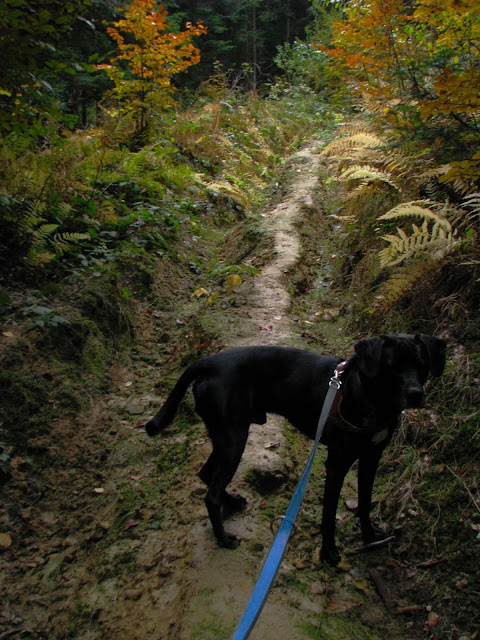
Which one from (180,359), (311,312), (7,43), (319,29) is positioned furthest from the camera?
(319,29)

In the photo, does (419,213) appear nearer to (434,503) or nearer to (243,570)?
(434,503)

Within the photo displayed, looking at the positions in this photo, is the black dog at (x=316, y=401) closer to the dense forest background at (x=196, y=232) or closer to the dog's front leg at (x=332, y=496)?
the dog's front leg at (x=332, y=496)

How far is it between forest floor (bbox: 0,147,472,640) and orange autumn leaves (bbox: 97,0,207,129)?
6.01 meters

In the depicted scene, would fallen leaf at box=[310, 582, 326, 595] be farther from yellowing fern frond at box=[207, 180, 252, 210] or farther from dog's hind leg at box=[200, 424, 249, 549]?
yellowing fern frond at box=[207, 180, 252, 210]

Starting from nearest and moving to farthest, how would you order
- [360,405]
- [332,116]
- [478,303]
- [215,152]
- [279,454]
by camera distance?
[360,405]
[279,454]
[478,303]
[215,152]
[332,116]

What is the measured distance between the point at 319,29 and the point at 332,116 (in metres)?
9.49

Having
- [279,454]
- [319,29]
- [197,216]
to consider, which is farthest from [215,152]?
[319,29]

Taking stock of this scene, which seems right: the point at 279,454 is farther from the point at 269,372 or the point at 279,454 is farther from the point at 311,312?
the point at 311,312

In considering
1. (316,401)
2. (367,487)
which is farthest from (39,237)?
(367,487)

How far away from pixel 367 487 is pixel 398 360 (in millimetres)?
924

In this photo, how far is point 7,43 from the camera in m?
2.63

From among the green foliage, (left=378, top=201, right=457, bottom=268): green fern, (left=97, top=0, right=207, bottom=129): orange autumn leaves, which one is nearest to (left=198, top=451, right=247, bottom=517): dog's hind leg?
the green foliage

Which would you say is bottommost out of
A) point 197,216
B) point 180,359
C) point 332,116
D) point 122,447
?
point 122,447

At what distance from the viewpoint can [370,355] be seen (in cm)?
231
